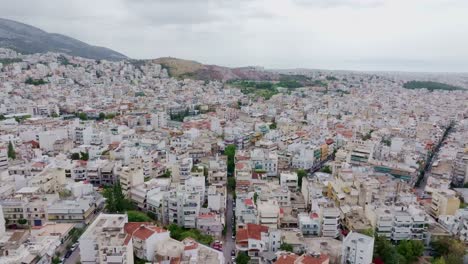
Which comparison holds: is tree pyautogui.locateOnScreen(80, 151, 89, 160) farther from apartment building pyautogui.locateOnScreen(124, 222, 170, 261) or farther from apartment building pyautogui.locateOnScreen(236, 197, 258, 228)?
apartment building pyautogui.locateOnScreen(236, 197, 258, 228)

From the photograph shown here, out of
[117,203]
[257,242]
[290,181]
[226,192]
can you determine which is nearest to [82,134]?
[117,203]

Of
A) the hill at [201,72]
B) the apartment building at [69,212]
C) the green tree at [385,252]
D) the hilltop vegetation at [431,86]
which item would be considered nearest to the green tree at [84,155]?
the apartment building at [69,212]

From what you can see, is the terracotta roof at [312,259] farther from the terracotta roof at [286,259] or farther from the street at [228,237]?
the street at [228,237]

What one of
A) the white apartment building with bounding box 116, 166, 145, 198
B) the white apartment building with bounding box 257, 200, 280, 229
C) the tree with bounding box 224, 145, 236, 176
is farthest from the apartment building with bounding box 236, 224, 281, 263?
the tree with bounding box 224, 145, 236, 176

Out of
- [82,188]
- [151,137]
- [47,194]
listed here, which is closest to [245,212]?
[82,188]

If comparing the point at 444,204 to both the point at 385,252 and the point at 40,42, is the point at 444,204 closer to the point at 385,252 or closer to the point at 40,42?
the point at 385,252

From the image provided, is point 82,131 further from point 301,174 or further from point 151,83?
point 151,83

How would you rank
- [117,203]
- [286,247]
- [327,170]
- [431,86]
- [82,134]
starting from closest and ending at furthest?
[286,247], [117,203], [327,170], [82,134], [431,86]
